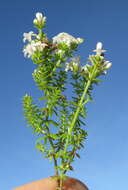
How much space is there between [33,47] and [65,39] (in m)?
0.38

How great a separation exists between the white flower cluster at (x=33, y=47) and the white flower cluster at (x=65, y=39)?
0.61 feet

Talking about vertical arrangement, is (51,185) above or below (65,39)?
below

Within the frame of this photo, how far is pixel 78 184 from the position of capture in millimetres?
4133

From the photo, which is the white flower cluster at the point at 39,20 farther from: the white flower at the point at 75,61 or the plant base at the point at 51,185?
the plant base at the point at 51,185

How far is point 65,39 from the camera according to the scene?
159 inches

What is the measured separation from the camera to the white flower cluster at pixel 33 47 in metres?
3.87

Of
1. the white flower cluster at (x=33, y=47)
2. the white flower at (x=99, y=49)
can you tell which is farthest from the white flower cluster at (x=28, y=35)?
the white flower at (x=99, y=49)

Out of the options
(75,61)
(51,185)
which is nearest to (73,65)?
(75,61)

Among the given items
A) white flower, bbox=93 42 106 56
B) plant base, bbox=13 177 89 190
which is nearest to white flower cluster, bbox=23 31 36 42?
white flower, bbox=93 42 106 56

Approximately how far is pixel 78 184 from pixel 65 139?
1.98 feet

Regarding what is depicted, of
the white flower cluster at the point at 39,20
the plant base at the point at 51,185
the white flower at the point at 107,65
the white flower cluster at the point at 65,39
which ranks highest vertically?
the white flower cluster at the point at 39,20

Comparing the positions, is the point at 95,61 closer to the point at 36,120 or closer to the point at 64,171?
the point at 36,120

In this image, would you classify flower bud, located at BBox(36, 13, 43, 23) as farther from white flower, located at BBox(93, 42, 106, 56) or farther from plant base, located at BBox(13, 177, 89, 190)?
plant base, located at BBox(13, 177, 89, 190)

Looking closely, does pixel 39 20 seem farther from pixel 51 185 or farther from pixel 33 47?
pixel 51 185
